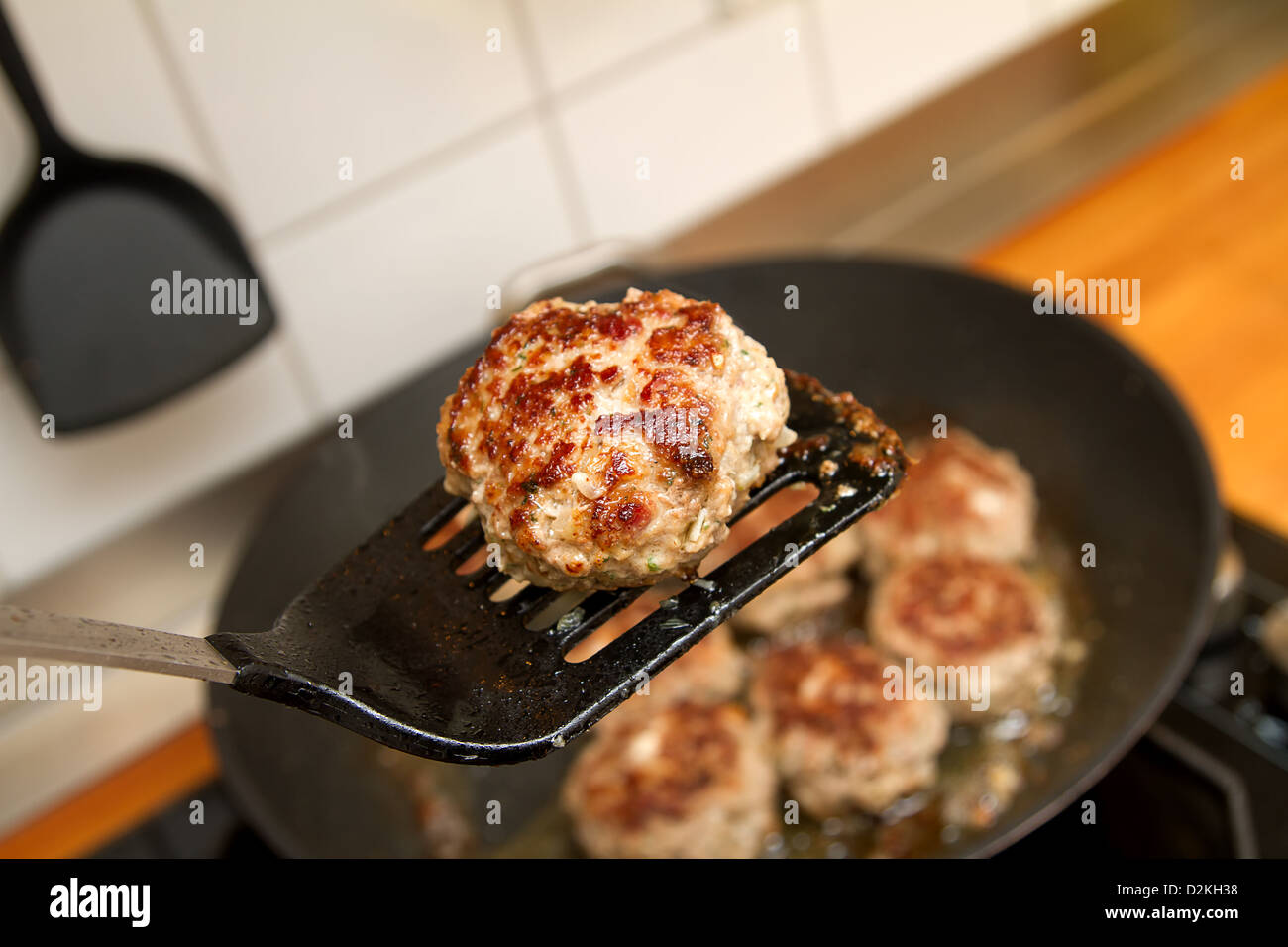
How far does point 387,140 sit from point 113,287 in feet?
1.37

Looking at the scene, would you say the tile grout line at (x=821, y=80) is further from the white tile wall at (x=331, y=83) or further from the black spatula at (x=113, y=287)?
the black spatula at (x=113, y=287)

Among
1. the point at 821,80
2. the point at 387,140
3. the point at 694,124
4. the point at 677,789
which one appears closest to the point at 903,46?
the point at 821,80

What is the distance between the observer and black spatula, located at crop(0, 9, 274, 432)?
137 centimetres

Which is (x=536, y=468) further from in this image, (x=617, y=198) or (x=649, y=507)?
(x=617, y=198)

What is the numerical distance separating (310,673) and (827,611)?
108 cm

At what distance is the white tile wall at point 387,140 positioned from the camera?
1437 mm

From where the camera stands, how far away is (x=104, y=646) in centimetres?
51

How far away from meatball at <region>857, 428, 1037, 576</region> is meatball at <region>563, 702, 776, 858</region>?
0.35 m

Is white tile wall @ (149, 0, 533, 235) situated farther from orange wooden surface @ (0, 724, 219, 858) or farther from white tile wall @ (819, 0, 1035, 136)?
orange wooden surface @ (0, 724, 219, 858)

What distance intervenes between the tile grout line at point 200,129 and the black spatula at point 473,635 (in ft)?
3.02

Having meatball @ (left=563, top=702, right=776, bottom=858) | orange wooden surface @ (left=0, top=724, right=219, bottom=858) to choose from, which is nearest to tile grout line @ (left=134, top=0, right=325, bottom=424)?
orange wooden surface @ (left=0, top=724, right=219, bottom=858)

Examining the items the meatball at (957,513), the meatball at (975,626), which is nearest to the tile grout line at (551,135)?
the meatball at (957,513)

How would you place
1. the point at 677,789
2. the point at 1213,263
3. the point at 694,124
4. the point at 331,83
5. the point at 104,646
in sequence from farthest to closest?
the point at 1213,263, the point at 694,124, the point at 331,83, the point at 677,789, the point at 104,646

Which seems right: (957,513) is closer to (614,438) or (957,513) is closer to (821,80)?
(821,80)
